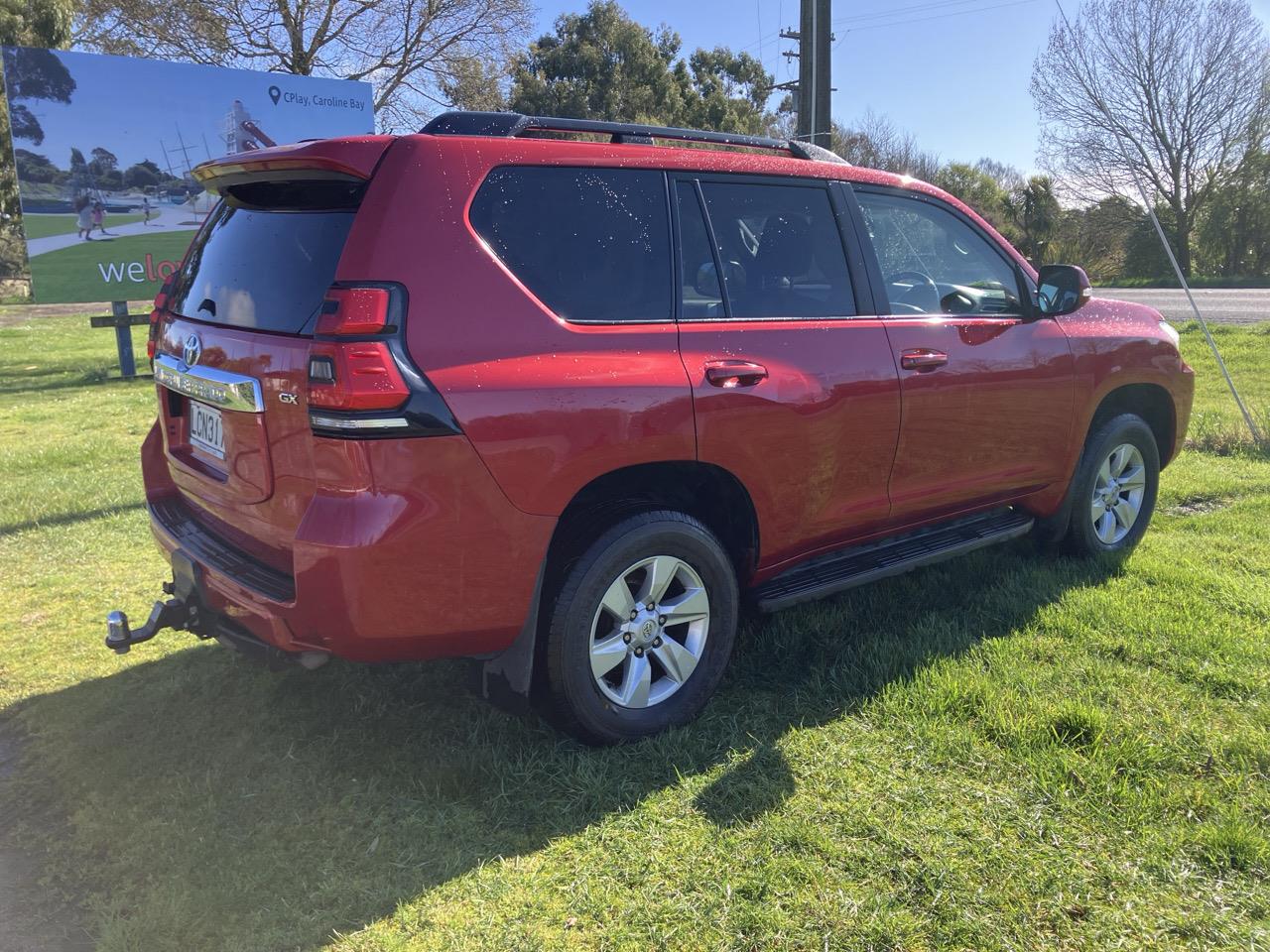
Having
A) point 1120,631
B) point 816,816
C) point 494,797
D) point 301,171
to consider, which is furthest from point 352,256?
point 1120,631

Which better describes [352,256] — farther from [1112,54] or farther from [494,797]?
[1112,54]

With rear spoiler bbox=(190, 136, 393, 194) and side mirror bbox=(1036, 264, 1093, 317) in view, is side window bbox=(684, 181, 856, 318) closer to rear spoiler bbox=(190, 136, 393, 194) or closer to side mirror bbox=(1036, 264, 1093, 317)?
rear spoiler bbox=(190, 136, 393, 194)

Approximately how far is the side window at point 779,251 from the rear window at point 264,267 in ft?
3.96

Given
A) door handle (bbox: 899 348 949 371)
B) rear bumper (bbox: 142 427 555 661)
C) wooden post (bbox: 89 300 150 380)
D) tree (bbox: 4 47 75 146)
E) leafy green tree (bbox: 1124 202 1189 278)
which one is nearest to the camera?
rear bumper (bbox: 142 427 555 661)

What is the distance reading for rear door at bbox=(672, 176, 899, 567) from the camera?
3.24 m

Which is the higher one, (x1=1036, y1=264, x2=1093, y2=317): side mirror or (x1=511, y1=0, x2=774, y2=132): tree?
(x1=511, y1=0, x2=774, y2=132): tree

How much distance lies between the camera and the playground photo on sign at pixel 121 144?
12195mm

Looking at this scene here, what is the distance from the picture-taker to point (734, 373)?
3.21 m

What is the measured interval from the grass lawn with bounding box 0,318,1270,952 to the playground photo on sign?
1009cm

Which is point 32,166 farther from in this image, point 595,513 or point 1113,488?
point 1113,488

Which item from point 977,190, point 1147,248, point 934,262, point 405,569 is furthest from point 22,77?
point 1147,248

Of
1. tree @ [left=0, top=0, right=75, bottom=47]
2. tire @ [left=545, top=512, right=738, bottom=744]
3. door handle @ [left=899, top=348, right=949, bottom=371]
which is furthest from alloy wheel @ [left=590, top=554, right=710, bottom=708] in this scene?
tree @ [left=0, top=0, right=75, bottom=47]

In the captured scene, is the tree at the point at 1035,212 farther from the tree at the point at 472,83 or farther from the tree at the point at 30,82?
the tree at the point at 30,82

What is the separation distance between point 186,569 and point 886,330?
2.69 metres
